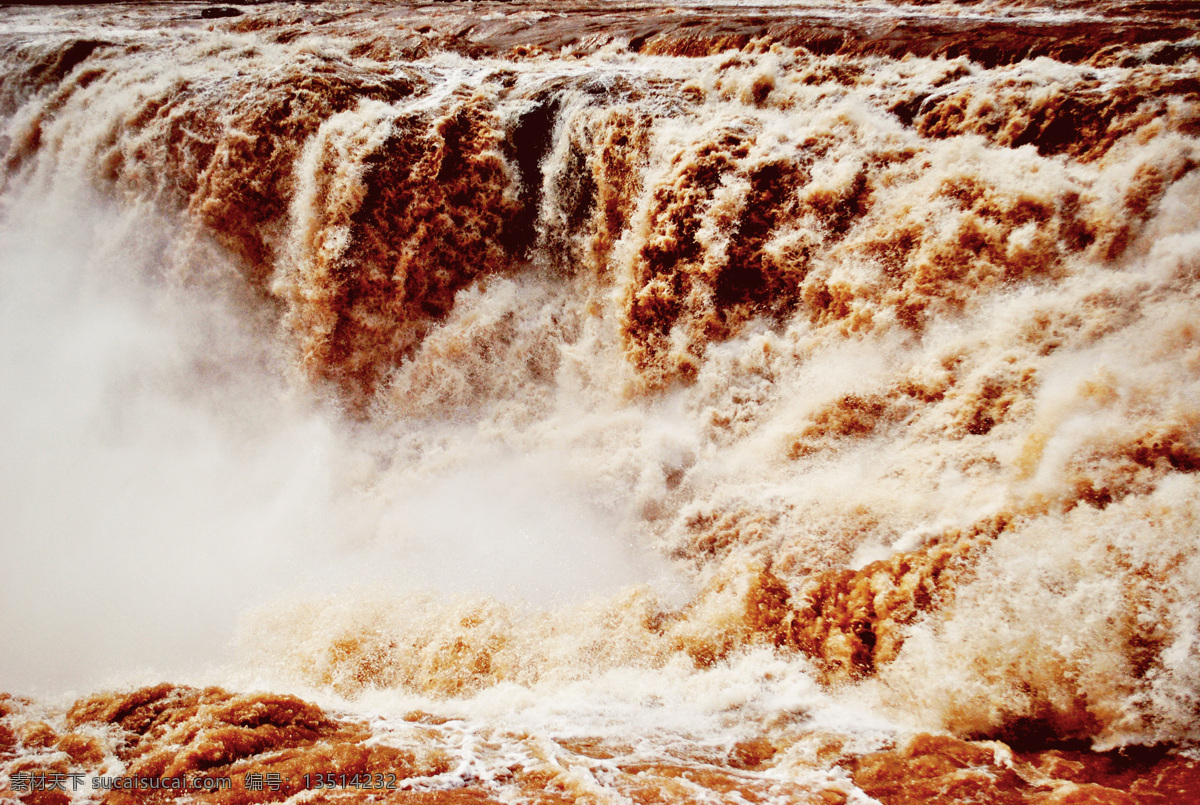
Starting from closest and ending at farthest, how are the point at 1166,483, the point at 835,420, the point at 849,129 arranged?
the point at 1166,483 → the point at 835,420 → the point at 849,129

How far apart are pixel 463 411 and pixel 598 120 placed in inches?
123

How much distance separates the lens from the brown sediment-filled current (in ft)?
9.71

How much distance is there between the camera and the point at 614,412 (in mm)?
5512

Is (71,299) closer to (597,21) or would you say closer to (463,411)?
(463,411)

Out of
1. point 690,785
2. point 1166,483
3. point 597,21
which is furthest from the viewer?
point 597,21

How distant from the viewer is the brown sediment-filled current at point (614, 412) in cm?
296

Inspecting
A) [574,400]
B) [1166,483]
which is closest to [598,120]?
[574,400]

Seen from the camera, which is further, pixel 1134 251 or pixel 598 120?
pixel 598 120

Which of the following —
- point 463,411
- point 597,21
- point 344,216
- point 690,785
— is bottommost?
point 690,785

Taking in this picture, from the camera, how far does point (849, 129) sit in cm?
484

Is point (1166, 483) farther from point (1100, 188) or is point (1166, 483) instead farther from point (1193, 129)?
point (1193, 129)

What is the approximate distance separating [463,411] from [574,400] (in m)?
1.20

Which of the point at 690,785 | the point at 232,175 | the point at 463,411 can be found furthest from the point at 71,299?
the point at 690,785

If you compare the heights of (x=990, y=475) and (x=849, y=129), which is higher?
(x=849, y=129)
